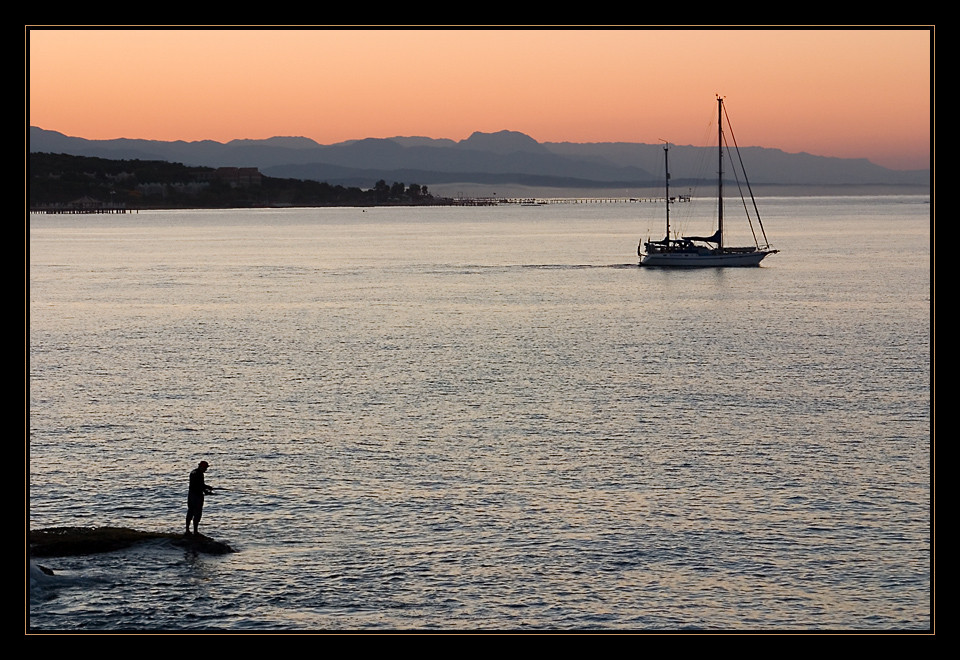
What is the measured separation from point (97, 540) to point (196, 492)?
303 cm

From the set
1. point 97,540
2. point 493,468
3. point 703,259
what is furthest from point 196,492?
point 703,259

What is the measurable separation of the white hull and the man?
11034cm

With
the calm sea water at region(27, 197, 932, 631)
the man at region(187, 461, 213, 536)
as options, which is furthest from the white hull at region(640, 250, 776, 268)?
the man at region(187, 461, 213, 536)

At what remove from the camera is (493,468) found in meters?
41.5

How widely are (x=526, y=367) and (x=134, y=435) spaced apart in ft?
90.5

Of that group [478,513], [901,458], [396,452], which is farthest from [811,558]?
[396,452]

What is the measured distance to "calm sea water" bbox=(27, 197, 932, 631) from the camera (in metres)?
27.2

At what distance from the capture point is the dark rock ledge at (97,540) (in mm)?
28891

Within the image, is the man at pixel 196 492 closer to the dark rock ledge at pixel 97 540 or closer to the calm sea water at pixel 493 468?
the dark rock ledge at pixel 97 540

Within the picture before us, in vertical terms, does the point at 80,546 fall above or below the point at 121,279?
below

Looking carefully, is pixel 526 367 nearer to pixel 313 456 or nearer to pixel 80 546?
pixel 313 456

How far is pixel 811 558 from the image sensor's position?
3092cm

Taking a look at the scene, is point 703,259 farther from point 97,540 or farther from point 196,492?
point 97,540
